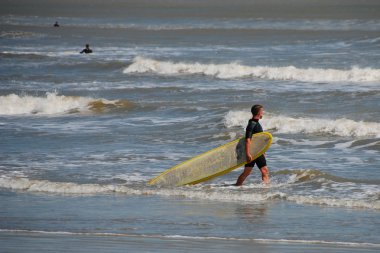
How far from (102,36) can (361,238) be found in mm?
49614

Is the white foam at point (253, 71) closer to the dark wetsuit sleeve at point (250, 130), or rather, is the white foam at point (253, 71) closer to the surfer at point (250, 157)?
the surfer at point (250, 157)

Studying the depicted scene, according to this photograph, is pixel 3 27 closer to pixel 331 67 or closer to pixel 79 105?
pixel 331 67

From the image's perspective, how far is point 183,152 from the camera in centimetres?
1589

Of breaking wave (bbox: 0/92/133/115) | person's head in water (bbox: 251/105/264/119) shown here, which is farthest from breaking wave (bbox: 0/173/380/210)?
breaking wave (bbox: 0/92/133/115)

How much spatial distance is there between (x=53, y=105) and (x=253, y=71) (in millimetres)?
9923

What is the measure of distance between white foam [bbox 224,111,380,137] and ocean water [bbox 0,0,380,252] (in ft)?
0.13


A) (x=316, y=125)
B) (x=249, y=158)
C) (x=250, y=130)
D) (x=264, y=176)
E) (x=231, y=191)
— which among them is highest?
(x=250, y=130)

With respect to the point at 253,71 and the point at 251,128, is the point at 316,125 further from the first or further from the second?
the point at 253,71

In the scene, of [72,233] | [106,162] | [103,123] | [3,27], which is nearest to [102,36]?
[3,27]

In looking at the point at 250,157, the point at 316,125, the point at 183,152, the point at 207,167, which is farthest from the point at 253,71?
the point at 250,157

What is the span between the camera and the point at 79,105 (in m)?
23.7

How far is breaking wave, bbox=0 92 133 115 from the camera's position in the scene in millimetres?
23031

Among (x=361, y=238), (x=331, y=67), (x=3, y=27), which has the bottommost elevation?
(x=361, y=238)

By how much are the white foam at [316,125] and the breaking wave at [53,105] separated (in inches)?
184
